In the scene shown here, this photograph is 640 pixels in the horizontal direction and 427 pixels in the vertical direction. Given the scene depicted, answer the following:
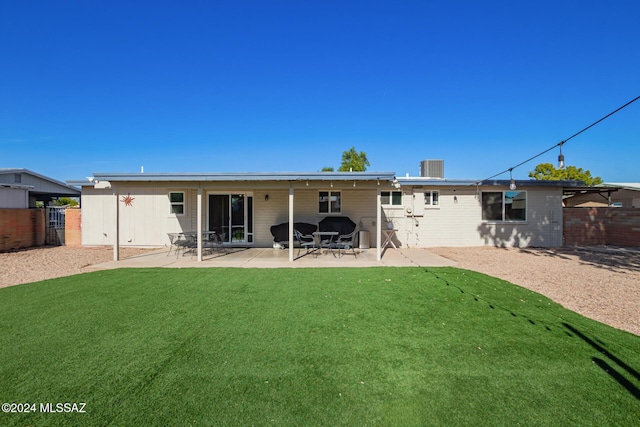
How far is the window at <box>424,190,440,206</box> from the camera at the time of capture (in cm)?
1203

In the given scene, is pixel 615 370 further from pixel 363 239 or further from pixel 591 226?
pixel 591 226

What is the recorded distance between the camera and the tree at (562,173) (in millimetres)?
28669

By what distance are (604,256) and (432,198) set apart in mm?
5557

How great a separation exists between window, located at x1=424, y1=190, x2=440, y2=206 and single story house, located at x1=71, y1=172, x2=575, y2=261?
37 millimetres

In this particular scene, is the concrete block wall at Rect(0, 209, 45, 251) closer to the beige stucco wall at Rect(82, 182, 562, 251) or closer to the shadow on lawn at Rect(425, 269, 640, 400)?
the beige stucco wall at Rect(82, 182, 562, 251)

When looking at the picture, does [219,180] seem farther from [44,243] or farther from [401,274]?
[44,243]

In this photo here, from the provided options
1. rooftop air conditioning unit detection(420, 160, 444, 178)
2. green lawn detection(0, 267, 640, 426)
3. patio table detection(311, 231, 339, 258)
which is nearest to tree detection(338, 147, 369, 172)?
rooftop air conditioning unit detection(420, 160, 444, 178)

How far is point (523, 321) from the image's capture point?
4.08m

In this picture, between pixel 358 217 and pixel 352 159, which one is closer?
pixel 358 217

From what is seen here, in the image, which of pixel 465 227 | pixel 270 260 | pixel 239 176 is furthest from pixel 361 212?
pixel 239 176

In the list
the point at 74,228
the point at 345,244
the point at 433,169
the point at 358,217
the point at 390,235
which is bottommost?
the point at 345,244

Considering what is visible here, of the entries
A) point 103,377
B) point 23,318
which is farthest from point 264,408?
point 23,318

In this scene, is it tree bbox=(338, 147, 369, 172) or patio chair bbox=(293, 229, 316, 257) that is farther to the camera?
tree bbox=(338, 147, 369, 172)

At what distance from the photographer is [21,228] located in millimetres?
11430
